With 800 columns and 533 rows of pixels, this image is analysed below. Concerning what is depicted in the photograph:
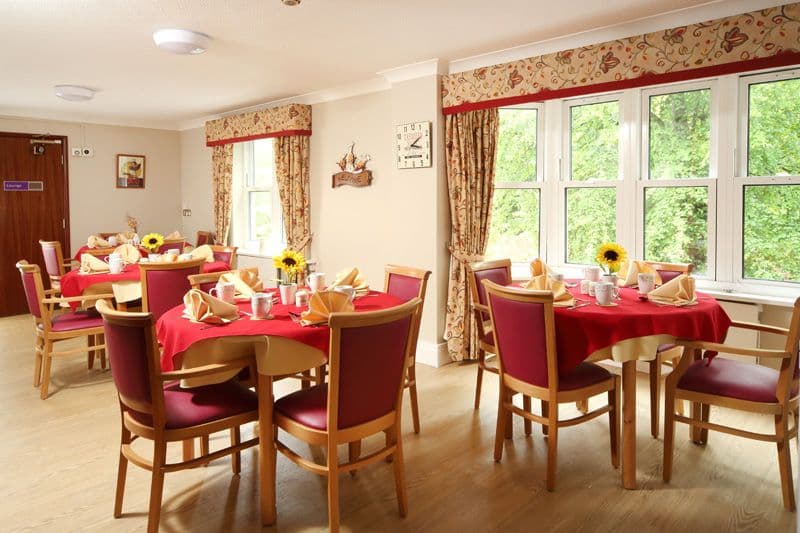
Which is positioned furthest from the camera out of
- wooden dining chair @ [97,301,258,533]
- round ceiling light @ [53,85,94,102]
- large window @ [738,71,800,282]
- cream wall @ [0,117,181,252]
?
cream wall @ [0,117,181,252]

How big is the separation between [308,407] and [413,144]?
3.00 metres

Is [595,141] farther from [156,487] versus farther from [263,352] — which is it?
[156,487]

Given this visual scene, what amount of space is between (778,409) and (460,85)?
3.18 meters

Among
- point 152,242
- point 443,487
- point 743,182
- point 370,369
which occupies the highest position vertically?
point 743,182

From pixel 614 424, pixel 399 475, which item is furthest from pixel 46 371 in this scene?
pixel 614 424

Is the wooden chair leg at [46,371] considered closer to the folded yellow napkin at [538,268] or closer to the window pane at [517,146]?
the folded yellow napkin at [538,268]

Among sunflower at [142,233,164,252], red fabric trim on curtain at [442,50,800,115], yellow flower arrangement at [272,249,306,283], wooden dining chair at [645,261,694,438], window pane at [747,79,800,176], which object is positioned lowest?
wooden dining chair at [645,261,694,438]

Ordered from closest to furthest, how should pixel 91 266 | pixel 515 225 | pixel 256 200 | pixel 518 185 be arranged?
pixel 91 266, pixel 518 185, pixel 515 225, pixel 256 200

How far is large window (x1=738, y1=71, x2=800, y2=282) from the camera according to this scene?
3.79 metres

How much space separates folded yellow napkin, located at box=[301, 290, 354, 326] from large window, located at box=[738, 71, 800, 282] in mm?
3003

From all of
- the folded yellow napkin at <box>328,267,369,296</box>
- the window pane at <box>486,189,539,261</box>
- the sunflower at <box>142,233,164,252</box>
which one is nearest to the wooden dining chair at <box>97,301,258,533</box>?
the folded yellow napkin at <box>328,267,369,296</box>

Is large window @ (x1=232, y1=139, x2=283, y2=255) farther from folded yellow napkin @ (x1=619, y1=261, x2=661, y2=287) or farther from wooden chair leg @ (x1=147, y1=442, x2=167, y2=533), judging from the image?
wooden chair leg @ (x1=147, y1=442, x2=167, y2=533)

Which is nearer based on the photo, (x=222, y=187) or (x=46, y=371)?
(x=46, y=371)

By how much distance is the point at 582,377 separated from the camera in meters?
2.81
